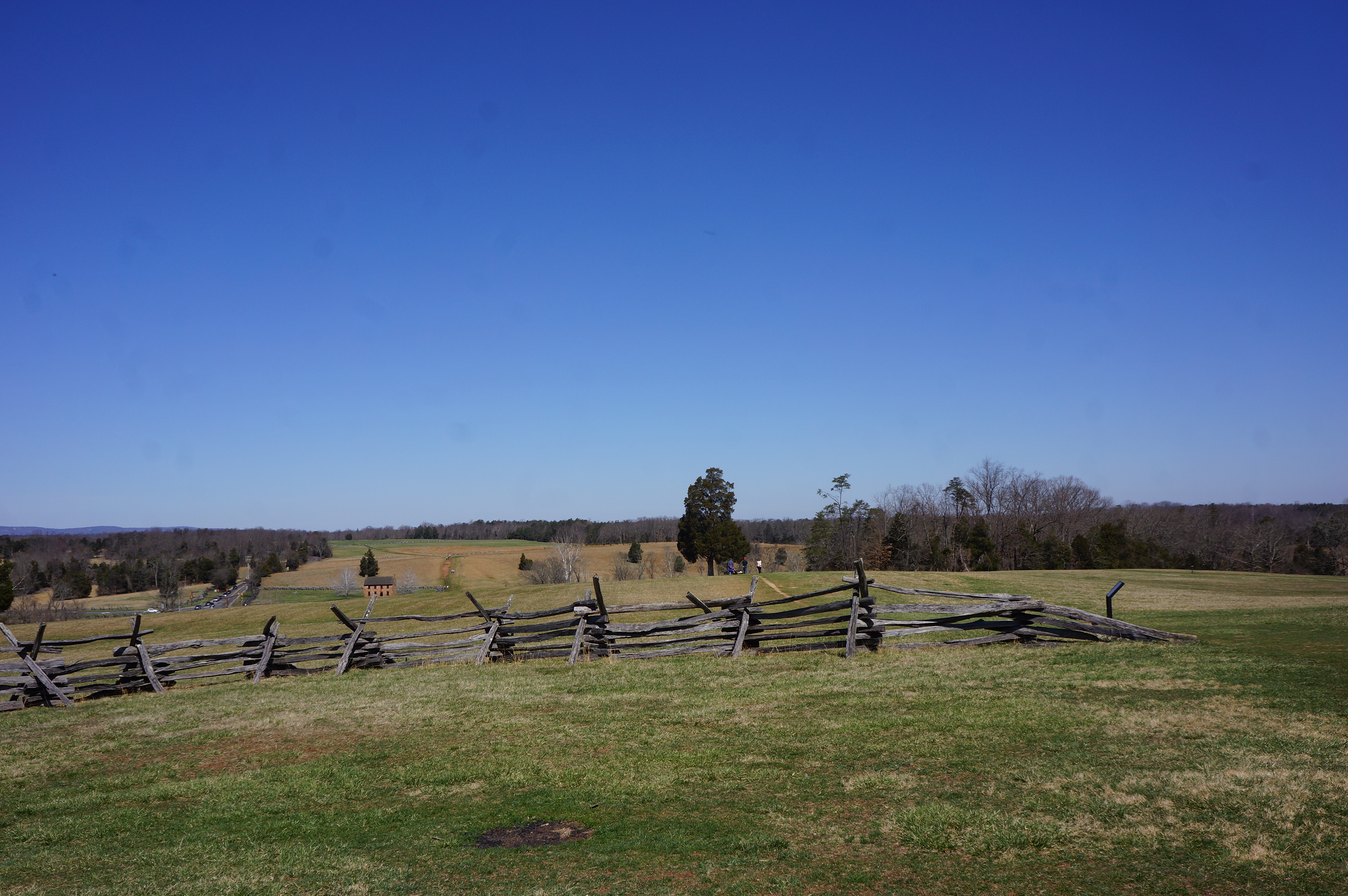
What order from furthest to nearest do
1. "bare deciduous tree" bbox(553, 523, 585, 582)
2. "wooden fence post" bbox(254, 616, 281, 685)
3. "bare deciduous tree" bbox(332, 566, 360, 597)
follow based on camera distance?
1. "bare deciduous tree" bbox(332, 566, 360, 597)
2. "bare deciduous tree" bbox(553, 523, 585, 582)
3. "wooden fence post" bbox(254, 616, 281, 685)

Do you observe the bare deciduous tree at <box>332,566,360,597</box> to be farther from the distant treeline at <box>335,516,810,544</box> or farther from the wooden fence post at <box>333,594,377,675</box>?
the wooden fence post at <box>333,594,377,675</box>

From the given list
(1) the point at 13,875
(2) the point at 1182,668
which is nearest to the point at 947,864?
(1) the point at 13,875

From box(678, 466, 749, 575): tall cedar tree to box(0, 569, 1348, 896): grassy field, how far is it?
42769 millimetres

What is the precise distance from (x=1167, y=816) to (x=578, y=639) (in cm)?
1293

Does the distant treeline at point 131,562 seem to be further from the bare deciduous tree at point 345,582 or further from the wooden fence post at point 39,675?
the wooden fence post at point 39,675

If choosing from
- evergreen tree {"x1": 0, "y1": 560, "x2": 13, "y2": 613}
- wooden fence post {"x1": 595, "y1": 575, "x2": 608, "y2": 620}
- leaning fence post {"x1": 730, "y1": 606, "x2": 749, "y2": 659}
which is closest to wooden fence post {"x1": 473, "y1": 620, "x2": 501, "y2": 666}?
wooden fence post {"x1": 595, "y1": 575, "x2": 608, "y2": 620}

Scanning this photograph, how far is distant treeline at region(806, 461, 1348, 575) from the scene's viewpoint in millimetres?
70938

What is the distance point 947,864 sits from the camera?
19.7 feet

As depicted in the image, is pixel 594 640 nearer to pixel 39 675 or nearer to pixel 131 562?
pixel 39 675

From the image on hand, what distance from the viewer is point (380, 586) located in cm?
9150

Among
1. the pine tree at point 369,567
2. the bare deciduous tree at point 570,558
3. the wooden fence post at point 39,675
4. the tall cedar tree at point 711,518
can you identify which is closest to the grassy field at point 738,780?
the wooden fence post at point 39,675

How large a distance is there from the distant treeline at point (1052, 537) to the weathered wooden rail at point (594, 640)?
4513 centimetres

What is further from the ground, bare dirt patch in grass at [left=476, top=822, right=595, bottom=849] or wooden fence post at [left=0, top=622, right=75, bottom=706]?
bare dirt patch in grass at [left=476, top=822, right=595, bottom=849]

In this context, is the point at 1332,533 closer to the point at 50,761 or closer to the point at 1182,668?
the point at 1182,668
